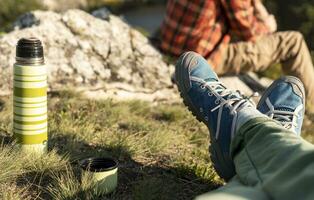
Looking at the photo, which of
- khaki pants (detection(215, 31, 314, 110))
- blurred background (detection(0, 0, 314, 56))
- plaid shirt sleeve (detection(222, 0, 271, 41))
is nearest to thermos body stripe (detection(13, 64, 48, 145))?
plaid shirt sleeve (detection(222, 0, 271, 41))

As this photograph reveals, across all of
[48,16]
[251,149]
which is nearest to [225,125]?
[251,149]

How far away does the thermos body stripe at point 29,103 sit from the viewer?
292cm

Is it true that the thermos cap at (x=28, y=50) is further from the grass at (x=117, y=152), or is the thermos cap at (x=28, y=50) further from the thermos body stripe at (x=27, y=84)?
the grass at (x=117, y=152)

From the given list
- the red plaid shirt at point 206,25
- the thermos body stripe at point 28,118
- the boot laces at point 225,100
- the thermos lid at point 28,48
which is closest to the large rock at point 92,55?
the red plaid shirt at point 206,25

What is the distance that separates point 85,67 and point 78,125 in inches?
46.0

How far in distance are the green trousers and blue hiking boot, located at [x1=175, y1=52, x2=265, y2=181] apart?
18 cm

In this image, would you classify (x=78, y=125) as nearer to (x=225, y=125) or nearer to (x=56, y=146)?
(x=56, y=146)

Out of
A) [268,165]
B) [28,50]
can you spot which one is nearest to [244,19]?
[28,50]

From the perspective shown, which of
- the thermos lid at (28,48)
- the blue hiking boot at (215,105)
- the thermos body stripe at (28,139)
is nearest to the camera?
the blue hiking boot at (215,105)

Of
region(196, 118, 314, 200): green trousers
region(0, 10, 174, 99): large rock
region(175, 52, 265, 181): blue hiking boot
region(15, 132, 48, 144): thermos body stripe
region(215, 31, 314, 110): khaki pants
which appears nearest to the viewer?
region(196, 118, 314, 200): green trousers

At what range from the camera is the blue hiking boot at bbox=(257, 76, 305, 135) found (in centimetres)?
298

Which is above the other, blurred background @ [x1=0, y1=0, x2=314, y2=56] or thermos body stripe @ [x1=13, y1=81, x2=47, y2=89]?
thermos body stripe @ [x1=13, y1=81, x2=47, y2=89]

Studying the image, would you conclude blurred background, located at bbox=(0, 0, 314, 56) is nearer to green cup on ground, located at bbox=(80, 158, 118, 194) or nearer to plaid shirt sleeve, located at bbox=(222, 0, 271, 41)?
plaid shirt sleeve, located at bbox=(222, 0, 271, 41)

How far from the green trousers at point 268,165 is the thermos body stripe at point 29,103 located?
1.22 m
